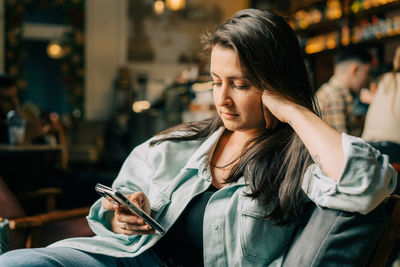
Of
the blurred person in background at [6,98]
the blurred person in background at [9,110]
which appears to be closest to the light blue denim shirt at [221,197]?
the blurred person in background at [9,110]

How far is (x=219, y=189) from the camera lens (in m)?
1.40

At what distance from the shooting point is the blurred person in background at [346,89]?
353 centimetres

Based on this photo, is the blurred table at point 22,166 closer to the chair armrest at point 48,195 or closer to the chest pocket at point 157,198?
the chair armrest at point 48,195

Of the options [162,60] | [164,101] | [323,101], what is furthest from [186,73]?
[323,101]

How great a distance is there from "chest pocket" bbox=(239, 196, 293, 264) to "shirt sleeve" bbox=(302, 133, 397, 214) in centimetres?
18

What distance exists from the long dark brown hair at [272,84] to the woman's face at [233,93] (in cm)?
2

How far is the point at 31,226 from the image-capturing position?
6.31ft

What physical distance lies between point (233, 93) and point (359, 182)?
0.46 m

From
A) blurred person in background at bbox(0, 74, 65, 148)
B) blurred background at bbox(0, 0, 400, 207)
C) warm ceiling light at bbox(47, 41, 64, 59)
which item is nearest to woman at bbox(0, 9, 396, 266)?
blurred person in background at bbox(0, 74, 65, 148)

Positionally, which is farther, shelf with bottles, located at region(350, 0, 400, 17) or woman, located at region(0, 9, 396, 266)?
shelf with bottles, located at region(350, 0, 400, 17)

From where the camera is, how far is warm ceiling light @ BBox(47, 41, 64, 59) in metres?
8.98

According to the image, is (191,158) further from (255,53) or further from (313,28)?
(313,28)

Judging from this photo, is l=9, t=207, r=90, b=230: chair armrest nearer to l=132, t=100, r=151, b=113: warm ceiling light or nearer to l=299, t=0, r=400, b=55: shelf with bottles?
l=299, t=0, r=400, b=55: shelf with bottles

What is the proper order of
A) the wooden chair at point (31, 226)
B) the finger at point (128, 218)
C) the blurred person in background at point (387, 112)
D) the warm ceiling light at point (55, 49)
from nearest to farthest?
1. the finger at point (128, 218)
2. the wooden chair at point (31, 226)
3. the blurred person in background at point (387, 112)
4. the warm ceiling light at point (55, 49)
